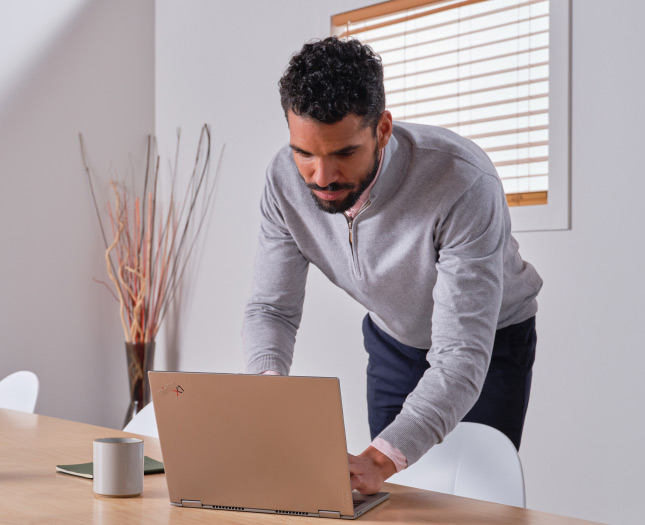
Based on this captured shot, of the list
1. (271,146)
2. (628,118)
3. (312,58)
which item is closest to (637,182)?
(628,118)

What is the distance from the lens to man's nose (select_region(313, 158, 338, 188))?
1.47 meters

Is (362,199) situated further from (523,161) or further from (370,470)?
(523,161)

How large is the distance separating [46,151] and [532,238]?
2194 millimetres

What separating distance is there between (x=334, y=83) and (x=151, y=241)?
107 inches

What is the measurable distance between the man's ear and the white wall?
244 cm

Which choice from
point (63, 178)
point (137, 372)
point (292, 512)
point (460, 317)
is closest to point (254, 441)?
point (292, 512)

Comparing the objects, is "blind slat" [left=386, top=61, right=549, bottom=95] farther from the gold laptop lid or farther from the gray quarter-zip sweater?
the gold laptop lid

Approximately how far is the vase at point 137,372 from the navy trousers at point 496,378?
→ 192cm

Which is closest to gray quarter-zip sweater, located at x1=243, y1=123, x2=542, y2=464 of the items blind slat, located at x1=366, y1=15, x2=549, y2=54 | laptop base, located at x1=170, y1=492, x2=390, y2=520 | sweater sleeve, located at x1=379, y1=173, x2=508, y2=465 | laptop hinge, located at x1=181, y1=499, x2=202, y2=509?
sweater sleeve, located at x1=379, y1=173, x2=508, y2=465

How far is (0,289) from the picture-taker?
3496mm

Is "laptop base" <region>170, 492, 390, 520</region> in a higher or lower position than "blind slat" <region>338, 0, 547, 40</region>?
lower

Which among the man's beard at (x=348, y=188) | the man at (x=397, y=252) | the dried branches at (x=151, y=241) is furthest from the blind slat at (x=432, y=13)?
the man's beard at (x=348, y=188)

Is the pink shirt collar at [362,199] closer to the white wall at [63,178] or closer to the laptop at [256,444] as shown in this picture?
the laptop at [256,444]

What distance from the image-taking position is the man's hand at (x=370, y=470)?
1180 millimetres
